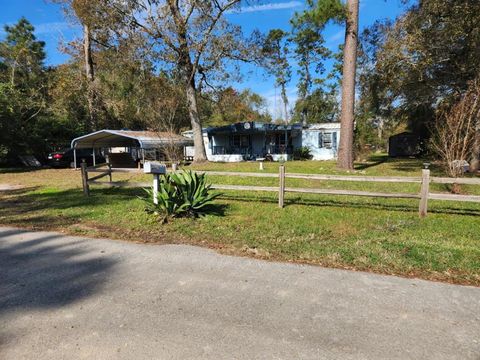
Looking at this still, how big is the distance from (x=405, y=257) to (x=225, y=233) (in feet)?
8.99

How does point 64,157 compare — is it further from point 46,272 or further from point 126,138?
point 46,272

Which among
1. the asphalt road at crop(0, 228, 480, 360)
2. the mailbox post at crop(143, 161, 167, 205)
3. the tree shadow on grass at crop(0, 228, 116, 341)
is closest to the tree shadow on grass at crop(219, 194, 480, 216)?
the mailbox post at crop(143, 161, 167, 205)

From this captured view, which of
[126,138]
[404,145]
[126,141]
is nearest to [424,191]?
[126,138]

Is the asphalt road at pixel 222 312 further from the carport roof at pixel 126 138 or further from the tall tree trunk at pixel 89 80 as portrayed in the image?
the tall tree trunk at pixel 89 80

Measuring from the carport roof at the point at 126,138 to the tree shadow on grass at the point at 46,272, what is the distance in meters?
13.4

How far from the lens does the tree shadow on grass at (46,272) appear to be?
3.23 m

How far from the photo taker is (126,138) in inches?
806

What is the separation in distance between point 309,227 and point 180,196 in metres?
2.55

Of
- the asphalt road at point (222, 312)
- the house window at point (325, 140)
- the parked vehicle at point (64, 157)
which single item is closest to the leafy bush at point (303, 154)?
the house window at point (325, 140)

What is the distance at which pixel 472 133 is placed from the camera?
10.8 m

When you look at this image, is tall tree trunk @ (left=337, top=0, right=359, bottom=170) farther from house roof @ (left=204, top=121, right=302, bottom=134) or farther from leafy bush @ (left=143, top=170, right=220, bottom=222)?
leafy bush @ (left=143, top=170, right=220, bottom=222)

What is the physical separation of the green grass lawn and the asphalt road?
50cm

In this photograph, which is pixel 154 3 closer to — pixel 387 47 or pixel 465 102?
pixel 387 47

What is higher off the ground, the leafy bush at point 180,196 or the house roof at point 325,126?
the house roof at point 325,126
